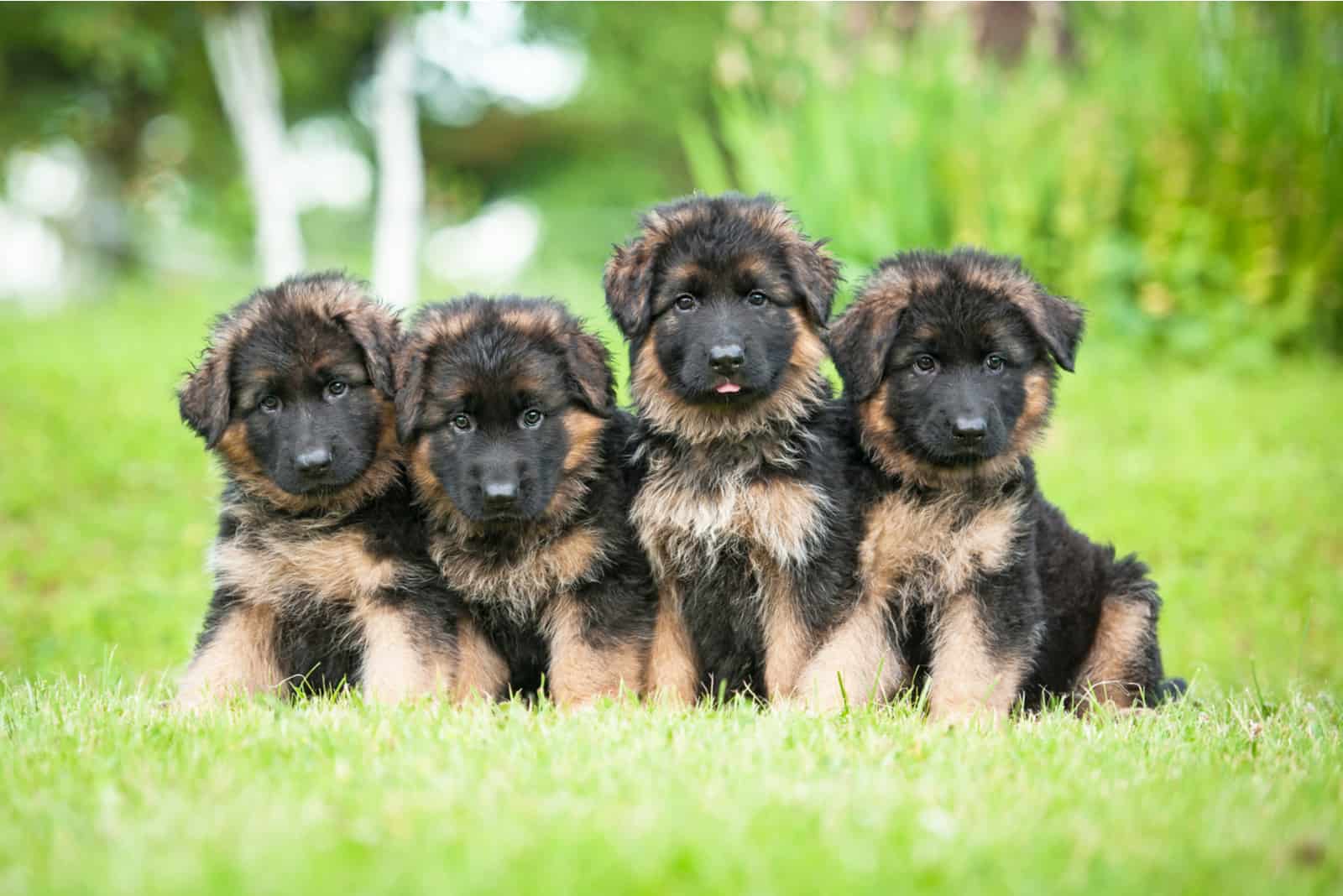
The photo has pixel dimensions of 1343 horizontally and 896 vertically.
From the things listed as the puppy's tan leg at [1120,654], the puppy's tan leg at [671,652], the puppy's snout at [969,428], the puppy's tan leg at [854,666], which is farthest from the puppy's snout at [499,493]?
the puppy's tan leg at [1120,654]

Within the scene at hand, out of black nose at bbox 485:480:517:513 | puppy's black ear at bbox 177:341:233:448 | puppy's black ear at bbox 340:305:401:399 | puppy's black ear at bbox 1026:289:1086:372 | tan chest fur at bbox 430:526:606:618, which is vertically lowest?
tan chest fur at bbox 430:526:606:618

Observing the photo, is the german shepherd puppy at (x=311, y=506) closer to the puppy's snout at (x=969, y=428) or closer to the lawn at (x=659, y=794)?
the lawn at (x=659, y=794)

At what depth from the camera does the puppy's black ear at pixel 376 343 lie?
5.23 meters

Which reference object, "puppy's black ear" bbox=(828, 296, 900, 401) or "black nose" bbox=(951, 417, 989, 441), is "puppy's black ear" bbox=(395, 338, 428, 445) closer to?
"puppy's black ear" bbox=(828, 296, 900, 401)

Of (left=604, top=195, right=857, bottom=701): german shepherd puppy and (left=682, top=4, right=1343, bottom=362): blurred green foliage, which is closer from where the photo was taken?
(left=604, top=195, right=857, bottom=701): german shepherd puppy

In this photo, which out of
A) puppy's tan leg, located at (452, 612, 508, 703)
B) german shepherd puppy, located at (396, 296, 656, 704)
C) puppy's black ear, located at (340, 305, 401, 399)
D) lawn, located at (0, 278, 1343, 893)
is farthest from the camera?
puppy's tan leg, located at (452, 612, 508, 703)

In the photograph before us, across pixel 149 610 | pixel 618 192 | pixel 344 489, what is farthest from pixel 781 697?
pixel 618 192

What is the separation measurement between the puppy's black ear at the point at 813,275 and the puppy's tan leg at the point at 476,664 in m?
1.87

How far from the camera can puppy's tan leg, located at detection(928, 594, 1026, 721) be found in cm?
490

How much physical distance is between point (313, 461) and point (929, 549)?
7.76 ft

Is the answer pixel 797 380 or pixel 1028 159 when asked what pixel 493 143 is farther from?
pixel 797 380

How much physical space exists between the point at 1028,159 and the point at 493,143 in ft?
43.6

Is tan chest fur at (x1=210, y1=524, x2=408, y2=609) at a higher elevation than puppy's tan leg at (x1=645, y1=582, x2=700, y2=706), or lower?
higher

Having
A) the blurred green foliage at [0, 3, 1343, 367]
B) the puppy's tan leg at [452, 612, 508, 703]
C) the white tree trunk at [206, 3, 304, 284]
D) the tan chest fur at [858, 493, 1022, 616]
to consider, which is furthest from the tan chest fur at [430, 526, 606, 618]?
the white tree trunk at [206, 3, 304, 284]
